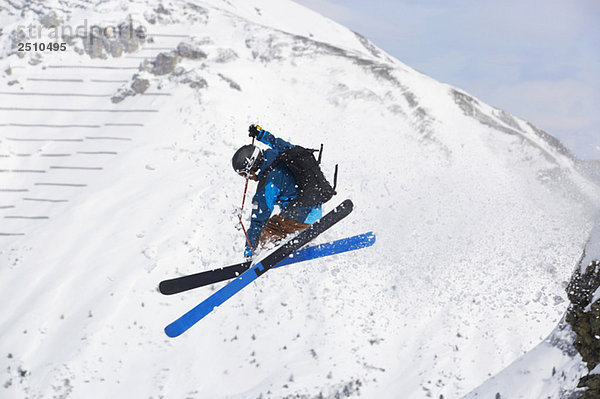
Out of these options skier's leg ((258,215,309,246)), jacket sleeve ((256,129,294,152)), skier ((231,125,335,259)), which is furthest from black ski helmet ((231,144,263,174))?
skier's leg ((258,215,309,246))

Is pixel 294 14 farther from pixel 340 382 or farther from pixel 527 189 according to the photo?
pixel 340 382

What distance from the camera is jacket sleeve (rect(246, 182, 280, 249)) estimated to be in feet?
19.4

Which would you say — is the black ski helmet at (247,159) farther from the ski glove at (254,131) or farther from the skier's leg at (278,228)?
the skier's leg at (278,228)

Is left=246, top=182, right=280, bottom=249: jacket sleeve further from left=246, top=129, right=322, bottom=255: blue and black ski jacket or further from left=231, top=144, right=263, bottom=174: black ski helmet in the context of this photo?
left=231, top=144, right=263, bottom=174: black ski helmet

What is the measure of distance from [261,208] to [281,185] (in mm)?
501

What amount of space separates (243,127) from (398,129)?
972 centimetres

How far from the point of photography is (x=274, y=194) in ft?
19.4

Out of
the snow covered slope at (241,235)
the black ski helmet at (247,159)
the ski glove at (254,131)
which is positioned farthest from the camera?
the snow covered slope at (241,235)

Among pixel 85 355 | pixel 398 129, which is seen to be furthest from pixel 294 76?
pixel 85 355

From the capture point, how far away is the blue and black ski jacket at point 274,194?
19.3 feet

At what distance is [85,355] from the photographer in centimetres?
1382

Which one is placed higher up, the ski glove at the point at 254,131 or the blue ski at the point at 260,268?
the ski glove at the point at 254,131

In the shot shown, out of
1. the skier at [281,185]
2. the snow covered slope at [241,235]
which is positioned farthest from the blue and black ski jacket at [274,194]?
the snow covered slope at [241,235]

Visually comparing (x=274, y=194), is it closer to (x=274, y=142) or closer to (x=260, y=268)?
(x=274, y=142)
